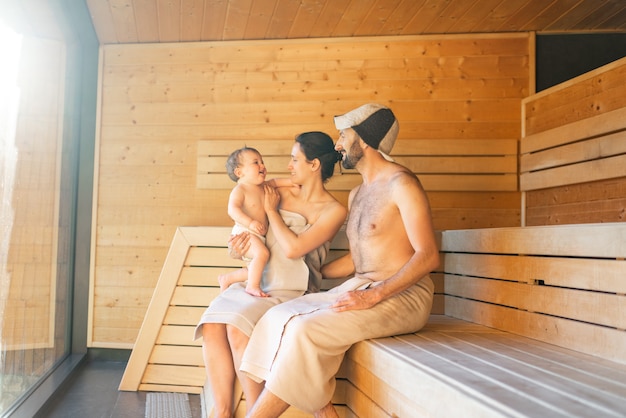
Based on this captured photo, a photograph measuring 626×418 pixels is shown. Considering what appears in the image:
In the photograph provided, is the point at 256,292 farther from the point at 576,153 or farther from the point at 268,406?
the point at 576,153

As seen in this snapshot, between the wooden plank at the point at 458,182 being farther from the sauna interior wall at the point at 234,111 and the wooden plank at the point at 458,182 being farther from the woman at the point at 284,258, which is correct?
the woman at the point at 284,258

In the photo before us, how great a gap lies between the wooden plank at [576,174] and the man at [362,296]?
1.67 meters

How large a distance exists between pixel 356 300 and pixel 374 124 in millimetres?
723

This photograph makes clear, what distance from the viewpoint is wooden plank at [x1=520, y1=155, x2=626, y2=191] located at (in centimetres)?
377

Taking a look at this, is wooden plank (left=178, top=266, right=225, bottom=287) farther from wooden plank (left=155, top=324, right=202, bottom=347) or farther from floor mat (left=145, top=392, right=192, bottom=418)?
floor mat (left=145, top=392, right=192, bottom=418)

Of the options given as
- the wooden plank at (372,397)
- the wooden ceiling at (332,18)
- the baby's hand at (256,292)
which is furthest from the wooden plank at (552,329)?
the wooden ceiling at (332,18)

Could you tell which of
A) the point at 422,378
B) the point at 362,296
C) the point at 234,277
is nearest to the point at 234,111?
the point at 234,277

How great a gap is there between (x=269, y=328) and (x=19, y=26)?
1839 mm

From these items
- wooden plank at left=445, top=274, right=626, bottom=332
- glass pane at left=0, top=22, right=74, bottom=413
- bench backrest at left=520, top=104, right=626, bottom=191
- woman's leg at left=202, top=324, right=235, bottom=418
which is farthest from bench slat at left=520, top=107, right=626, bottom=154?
glass pane at left=0, top=22, right=74, bottom=413

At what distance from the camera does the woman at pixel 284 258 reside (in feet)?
8.98

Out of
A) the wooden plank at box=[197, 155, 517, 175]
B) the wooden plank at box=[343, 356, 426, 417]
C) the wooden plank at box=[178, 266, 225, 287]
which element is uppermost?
the wooden plank at box=[197, 155, 517, 175]

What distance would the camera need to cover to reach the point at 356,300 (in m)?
2.38

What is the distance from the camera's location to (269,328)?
2.44 meters

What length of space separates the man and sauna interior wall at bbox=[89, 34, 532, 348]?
6.96ft
